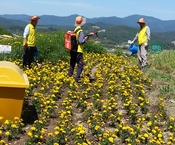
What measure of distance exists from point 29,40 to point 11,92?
4497mm

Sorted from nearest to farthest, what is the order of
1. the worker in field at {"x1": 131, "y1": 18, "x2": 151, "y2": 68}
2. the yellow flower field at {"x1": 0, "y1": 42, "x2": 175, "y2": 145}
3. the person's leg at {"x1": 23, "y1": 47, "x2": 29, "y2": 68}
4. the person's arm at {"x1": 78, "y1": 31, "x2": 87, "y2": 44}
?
the yellow flower field at {"x1": 0, "y1": 42, "x2": 175, "y2": 145} < the person's arm at {"x1": 78, "y1": 31, "x2": 87, "y2": 44} < the person's leg at {"x1": 23, "y1": 47, "x2": 29, "y2": 68} < the worker in field at {"x1": 131, "y1": 18, "x2": 151, "y2": 68}

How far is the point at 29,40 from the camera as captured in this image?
10266 mm

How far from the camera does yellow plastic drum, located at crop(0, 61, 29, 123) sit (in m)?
5.88

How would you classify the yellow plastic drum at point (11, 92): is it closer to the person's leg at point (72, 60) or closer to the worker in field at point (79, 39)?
the worker in field at point (79, 39)

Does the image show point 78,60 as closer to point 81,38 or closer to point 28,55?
point 81,38

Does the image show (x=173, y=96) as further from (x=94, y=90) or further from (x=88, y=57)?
(x=88, y=57)

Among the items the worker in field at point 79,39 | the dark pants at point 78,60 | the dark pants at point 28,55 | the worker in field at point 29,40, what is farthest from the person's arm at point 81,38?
the dark pants at point 28,55

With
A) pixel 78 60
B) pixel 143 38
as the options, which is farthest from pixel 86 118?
pixel 143 38

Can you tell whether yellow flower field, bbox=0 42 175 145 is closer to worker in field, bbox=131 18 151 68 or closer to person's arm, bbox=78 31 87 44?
person's arm, bbox=78 31 87 44

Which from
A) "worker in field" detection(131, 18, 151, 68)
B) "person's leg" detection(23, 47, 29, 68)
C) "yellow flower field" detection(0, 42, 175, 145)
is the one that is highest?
"worker in field" detection(131, 18, 151, 68)

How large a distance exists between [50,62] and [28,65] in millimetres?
1340

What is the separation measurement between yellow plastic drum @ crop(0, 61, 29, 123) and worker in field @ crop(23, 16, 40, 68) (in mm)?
4108

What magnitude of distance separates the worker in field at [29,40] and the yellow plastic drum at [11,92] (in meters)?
4.11

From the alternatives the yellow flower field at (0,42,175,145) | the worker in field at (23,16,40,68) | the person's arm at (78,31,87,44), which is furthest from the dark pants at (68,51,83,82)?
the worker in field at (23,16,40,68)
